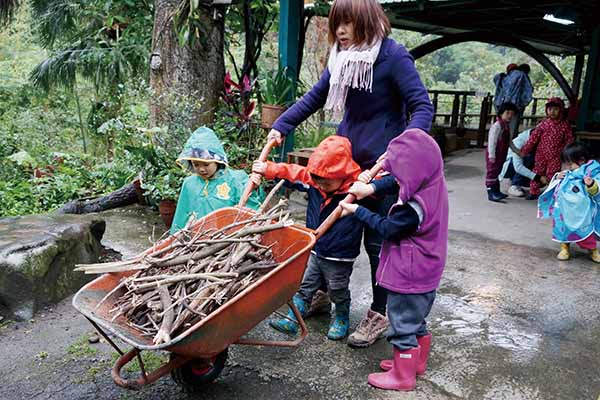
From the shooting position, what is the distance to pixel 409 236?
2.41m

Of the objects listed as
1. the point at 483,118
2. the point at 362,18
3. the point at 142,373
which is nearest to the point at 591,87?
the point at 483,118

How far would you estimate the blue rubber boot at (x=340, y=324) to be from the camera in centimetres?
296

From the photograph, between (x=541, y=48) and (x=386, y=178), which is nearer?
(x=386, y=178)

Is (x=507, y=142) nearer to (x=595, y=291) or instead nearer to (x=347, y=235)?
(x=595, y=291)

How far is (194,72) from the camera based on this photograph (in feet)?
18.2

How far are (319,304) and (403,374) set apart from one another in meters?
0.88

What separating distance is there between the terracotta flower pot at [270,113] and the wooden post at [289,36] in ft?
1.54

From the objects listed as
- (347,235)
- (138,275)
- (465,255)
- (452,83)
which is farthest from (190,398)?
(452,83)

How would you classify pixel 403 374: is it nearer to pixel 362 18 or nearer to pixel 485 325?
pixel 485 325

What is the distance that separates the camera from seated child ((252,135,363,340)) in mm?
2639

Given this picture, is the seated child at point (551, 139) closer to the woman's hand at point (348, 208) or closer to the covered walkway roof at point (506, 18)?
the covered walkway roof at point (506, 18)

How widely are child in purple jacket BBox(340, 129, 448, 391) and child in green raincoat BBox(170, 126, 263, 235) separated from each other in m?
0.99

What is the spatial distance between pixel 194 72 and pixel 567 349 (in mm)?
4352

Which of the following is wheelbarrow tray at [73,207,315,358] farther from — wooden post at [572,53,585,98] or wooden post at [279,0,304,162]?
wooden post at [572,53,585,98]
